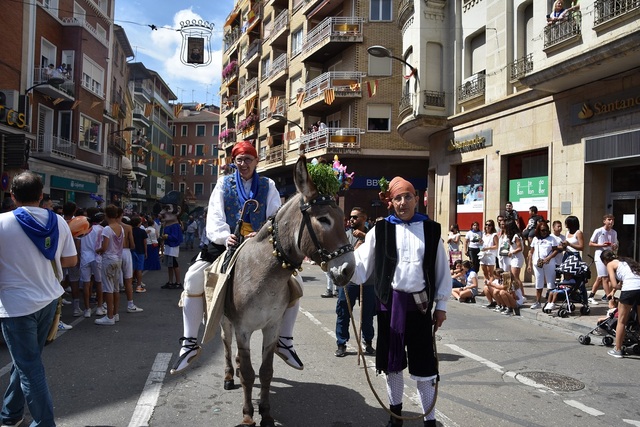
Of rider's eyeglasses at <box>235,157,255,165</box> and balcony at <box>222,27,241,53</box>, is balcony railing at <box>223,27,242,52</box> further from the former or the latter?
rider's eyeglasses at <box>235,157,255,165</box>

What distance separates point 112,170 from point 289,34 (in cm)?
1669

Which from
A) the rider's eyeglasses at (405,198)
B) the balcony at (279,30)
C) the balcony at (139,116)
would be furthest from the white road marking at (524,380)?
the balcony at (139,116)

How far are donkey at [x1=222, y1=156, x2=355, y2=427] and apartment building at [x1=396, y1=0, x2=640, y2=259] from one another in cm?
1026

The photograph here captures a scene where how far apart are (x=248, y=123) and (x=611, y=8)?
123ft

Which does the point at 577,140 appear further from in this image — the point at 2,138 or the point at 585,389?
the point at 2,138

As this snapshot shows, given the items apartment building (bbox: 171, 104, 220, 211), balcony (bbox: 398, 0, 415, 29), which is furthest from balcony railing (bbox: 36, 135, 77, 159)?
apartment building (bbox: 171, 104, 220, 211)

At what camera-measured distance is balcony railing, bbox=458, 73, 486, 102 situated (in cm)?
1766

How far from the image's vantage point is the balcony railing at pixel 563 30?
12.5 meters

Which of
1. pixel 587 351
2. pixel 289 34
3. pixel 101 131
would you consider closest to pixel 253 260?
pixel 587 351

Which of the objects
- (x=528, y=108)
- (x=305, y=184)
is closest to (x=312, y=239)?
(x=305, y=184)

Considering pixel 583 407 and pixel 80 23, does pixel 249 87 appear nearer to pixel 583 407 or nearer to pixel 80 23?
pixel 80 23

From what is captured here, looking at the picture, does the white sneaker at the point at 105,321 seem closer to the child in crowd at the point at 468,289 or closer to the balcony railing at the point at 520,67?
the child in crowd at the point at 468,289

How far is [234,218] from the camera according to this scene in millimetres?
4820

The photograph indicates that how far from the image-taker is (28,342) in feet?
11.7
